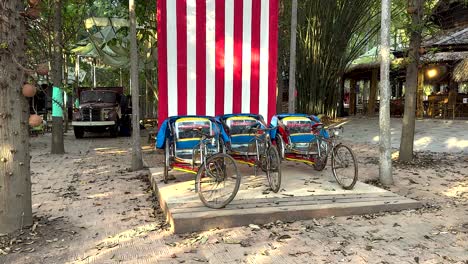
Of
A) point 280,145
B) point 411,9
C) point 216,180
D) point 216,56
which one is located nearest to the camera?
point 216,180

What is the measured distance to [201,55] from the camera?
305 inches

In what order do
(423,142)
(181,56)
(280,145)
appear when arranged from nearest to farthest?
(280,145) → (181,56) → (423,142)

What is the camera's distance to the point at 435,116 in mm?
17547

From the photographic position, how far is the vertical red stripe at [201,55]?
25.1ft

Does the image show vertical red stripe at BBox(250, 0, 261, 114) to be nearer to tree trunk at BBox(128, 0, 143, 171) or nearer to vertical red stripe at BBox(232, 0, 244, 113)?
vertical red stripe at BBox(232, 0, 244, 113)

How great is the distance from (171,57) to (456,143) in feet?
25.8

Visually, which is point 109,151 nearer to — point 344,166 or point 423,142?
point 344,166

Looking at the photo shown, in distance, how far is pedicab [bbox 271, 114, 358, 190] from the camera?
5473mm

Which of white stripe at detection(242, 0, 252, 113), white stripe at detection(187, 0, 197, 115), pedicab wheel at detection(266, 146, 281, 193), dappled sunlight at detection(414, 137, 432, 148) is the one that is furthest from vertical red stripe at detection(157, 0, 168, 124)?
dappled sunlight at detection(414, 137, 432, 148)

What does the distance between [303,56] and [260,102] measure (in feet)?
28.4

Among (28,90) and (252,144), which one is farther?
(252,144)

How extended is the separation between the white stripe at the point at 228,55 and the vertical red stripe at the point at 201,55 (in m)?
0.44

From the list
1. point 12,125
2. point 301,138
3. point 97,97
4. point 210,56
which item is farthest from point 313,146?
point 97,97

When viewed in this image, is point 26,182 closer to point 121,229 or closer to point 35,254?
point 35,254
